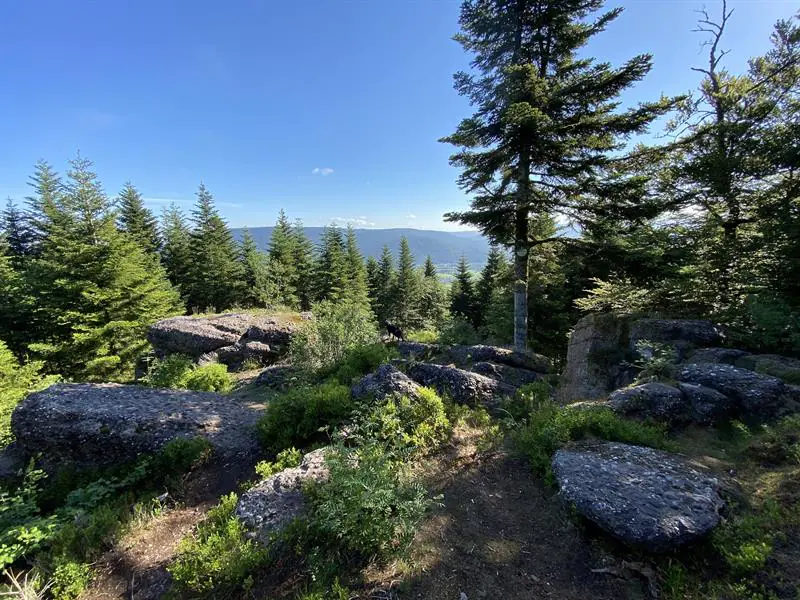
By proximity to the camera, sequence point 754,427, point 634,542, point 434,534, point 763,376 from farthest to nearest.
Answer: point 763,376, point 754,427, point 434,534, point 634,542

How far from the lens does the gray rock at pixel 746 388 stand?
14.1ft

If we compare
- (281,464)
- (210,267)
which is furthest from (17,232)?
(281,464)

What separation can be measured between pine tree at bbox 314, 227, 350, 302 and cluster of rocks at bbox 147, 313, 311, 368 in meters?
14.6

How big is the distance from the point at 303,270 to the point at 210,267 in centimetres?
774

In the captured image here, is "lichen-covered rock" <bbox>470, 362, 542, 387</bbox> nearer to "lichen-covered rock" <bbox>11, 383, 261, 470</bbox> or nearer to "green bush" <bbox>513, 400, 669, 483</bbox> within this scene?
"green bush" <bbox>513, 400, 669, 483</bbox>

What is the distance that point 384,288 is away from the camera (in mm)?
38656

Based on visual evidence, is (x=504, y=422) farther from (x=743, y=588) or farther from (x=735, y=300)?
(x=735, y=300)

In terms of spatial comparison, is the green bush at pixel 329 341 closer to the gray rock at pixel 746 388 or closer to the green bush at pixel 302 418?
the green bush at pixel 302 418

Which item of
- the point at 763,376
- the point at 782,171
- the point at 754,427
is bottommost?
the point at 754,427

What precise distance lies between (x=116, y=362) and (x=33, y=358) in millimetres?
4885

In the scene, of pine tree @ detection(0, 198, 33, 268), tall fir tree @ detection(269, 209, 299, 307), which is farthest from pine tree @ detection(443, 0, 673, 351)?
pine tree @ detection(0, 198, 33, 268)

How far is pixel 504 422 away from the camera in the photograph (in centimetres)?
511

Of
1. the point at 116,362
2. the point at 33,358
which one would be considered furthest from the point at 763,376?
the point at 33,358

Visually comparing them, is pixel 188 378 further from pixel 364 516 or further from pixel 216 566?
pixel 364 516
